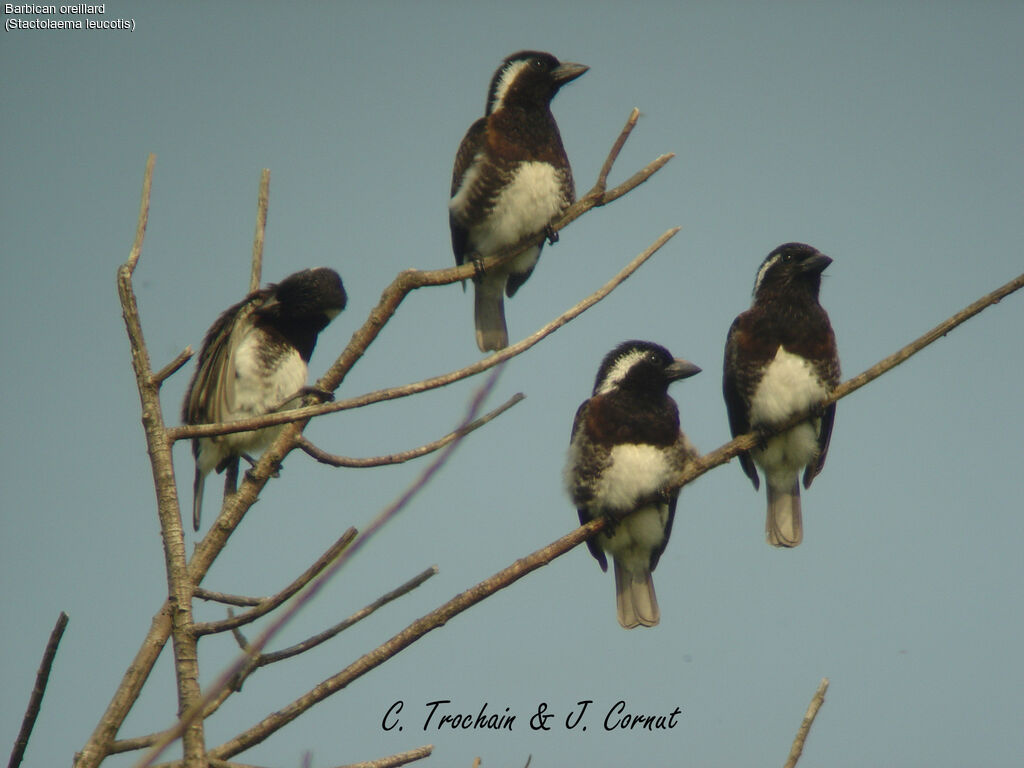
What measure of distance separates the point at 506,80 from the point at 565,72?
363 millimetres

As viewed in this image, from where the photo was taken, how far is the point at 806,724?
257 cm

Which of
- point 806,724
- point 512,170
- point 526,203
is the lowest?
point 806,724

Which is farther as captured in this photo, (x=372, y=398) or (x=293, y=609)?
(x=372, y=398)

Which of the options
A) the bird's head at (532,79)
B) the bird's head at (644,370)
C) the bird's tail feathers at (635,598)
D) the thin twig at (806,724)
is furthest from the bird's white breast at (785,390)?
the thin twig at (806,724)

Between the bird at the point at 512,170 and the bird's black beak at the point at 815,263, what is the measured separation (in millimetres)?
1416

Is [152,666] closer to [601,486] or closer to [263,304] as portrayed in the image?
[601,486]

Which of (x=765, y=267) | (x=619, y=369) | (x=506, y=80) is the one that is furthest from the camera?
(x=506, y=80)

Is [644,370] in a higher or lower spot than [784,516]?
higher

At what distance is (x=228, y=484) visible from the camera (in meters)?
5.98

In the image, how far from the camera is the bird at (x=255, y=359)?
5.62m

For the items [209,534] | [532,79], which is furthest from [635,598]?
[209,534]

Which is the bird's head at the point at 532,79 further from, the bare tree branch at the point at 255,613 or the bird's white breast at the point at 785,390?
the bare tree branch at the point at 255,613

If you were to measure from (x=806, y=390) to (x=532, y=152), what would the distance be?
220cm

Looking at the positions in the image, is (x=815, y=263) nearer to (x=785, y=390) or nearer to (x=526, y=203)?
(x=785, y=390)
